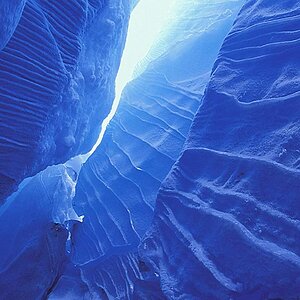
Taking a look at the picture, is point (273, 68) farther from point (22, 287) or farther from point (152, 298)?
point (22, 287)

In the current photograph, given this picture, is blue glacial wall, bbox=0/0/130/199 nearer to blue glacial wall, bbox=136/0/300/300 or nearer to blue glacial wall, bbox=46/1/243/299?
blue glacial wall, bbox=46/1/243/299

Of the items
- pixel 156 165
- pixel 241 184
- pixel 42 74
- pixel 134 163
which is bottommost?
pixel 134 163

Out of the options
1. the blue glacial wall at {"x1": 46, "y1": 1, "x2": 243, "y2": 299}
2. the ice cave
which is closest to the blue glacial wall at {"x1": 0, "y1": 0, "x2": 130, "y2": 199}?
the ice cave

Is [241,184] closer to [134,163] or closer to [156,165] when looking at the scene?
[156,165]

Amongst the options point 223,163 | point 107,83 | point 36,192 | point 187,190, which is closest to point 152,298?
point 187,190

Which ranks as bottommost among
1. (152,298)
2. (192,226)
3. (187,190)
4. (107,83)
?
(152,298)

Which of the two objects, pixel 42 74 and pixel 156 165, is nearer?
pixel 42 74

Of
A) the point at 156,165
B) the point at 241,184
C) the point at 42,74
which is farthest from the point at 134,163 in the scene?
the point at 241,184

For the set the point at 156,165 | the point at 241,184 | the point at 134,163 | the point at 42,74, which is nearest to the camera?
the point at 241,184
